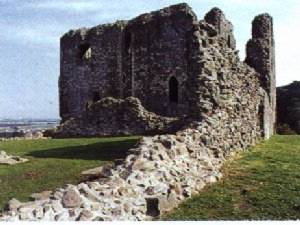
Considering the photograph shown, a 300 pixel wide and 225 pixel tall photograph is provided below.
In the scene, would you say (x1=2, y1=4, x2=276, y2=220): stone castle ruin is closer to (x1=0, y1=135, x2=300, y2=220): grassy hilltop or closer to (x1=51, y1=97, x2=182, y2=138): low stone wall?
(x1=51, y1=97, x2=182, y2=138): low stone wall

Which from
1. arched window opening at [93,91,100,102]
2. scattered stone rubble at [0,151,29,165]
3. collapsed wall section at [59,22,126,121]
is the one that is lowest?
scattered stone rubble at [0,151,29,165]

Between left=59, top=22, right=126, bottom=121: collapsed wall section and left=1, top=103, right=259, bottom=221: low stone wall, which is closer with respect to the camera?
left=1, top=103, right=259, bottom=221: low stone wall

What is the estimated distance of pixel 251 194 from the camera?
12.0 m

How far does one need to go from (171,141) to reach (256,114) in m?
7.53

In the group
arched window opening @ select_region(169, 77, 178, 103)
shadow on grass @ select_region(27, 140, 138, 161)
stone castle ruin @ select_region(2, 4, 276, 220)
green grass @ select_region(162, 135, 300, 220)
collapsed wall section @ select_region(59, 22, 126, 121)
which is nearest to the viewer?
stone castle ruin @ select_region(2, 4, 276, 220)

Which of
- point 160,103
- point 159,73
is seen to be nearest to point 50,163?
point 160,103

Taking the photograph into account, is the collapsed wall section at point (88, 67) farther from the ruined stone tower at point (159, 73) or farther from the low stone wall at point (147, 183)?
the low stone wall at point (147, 183)

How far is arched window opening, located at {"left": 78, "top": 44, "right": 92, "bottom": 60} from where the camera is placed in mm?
39062

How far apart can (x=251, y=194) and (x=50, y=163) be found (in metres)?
7.37

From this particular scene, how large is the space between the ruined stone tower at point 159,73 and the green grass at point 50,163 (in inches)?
139

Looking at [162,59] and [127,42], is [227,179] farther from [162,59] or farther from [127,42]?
[127,42]

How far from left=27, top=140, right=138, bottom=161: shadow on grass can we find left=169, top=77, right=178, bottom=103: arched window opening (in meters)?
10.4

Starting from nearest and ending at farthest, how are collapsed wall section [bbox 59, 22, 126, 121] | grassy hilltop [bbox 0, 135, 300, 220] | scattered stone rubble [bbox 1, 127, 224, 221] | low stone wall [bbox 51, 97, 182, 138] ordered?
scattered stone rubble [bbox 1, 127, 224, 221] < grassy hilltop [bbox 0, 135, 300, 220] < low stone wall [bbox 51, 97, 182, 138] < collapsed wall section [bbox 59, 22, 126, 121]

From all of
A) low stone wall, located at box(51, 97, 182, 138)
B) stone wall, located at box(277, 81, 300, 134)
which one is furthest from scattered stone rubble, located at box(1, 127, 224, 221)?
stone wall, located at box(277, 81, 300, 134)
